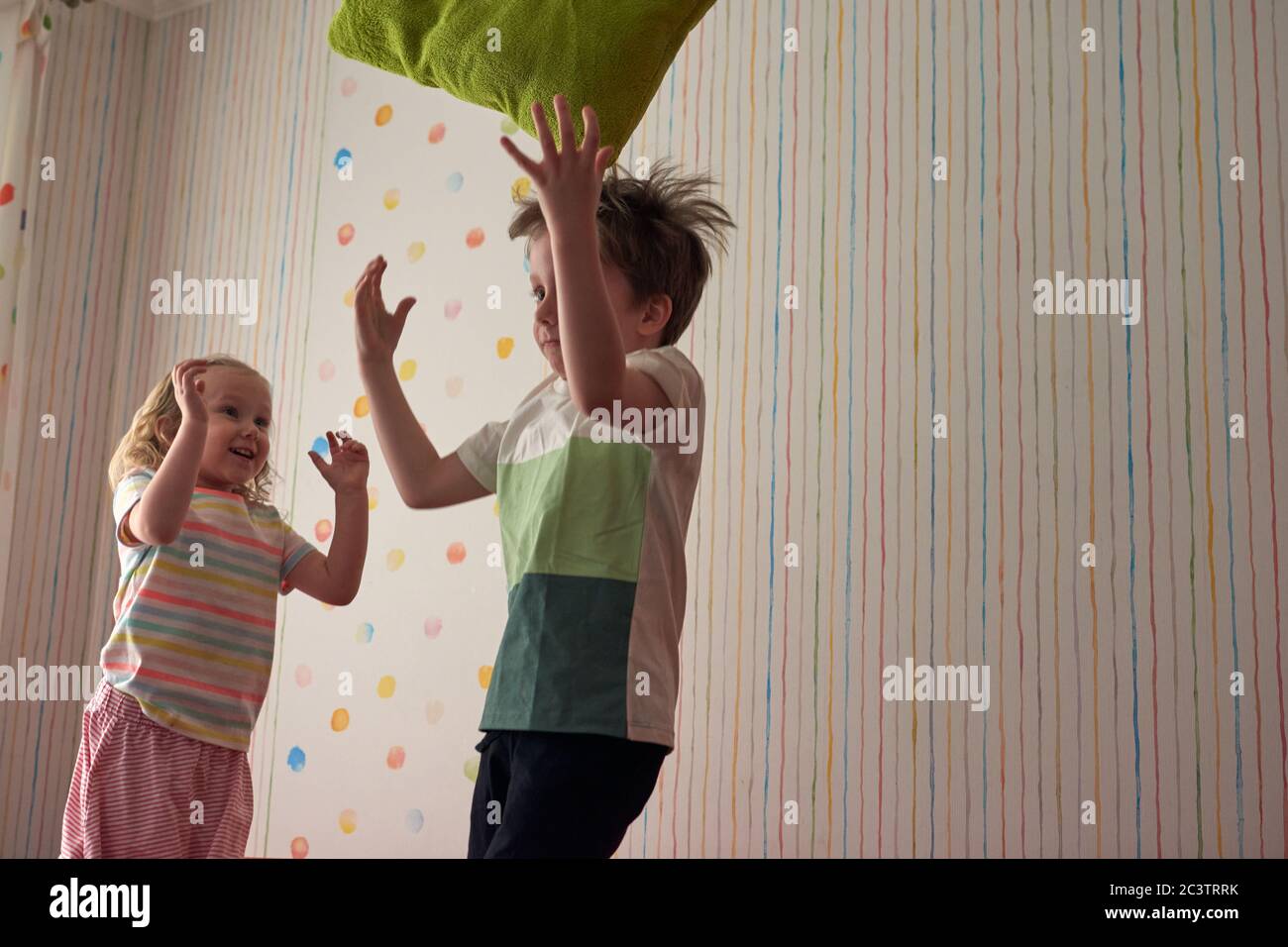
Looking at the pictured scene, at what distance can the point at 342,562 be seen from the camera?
150cm

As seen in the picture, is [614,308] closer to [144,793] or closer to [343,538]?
[343,538]

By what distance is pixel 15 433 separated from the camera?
250 centimetres

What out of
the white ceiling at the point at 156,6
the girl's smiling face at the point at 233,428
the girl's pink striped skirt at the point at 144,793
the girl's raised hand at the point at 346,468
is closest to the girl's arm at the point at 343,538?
the girl's raised hand at the point at 346,468

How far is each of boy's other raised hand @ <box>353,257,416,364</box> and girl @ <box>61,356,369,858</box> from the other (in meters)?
0.17

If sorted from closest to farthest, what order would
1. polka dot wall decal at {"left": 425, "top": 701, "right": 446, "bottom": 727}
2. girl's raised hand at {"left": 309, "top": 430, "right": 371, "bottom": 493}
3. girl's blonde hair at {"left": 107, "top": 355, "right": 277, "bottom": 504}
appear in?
girl's raised hand at {"left": 309, "top": 430, "right": 371, "bottom": 493} < girl's blonde hair at {"left": 107, "top": 355, "right": 277, "bottom": 504} < polka dot wall decal at {"left": 425, "top": 701, "right": 446, "bottom": 727}

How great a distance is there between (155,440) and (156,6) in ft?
5.30

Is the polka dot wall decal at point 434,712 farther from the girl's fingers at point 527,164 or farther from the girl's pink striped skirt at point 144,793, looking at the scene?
the girl's fingers at point 527,164

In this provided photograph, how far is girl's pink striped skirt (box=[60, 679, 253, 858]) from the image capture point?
1363mm

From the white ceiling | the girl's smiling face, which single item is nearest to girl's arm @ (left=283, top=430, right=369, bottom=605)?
the girl's smiling face

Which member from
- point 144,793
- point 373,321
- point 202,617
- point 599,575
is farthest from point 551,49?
point 144,793

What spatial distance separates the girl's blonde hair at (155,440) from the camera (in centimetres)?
157

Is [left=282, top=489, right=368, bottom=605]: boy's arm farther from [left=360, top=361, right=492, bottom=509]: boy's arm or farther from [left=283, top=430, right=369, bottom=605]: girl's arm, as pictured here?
[left=360, top=361, right=492, bottom=509]: boy's arm
